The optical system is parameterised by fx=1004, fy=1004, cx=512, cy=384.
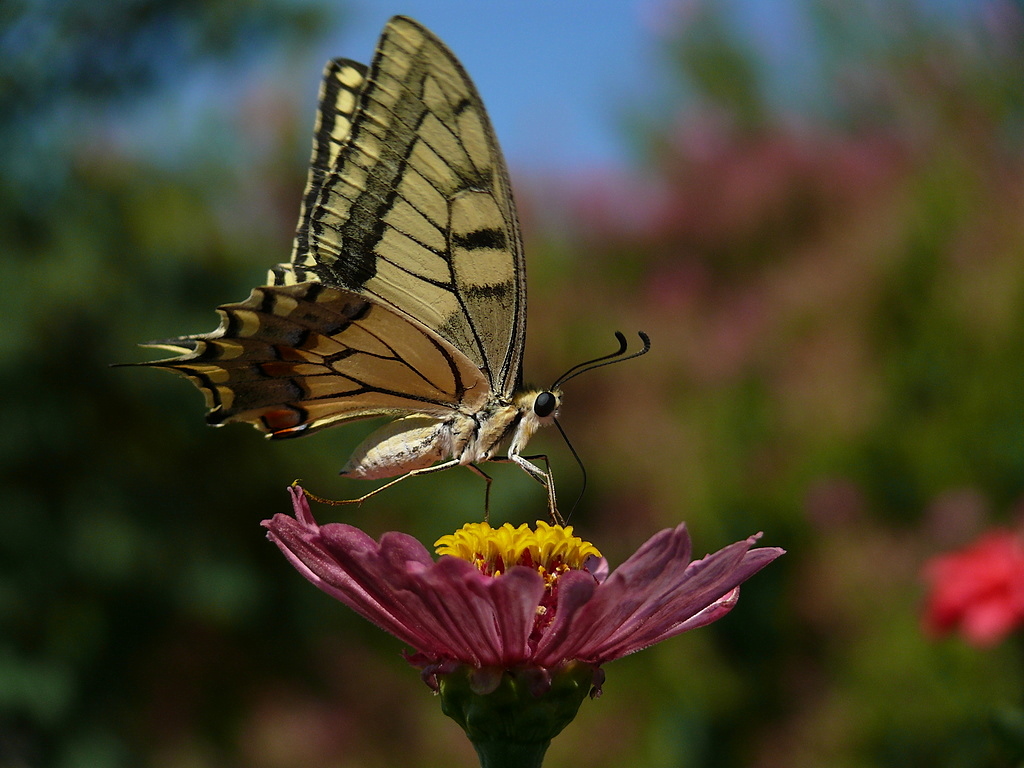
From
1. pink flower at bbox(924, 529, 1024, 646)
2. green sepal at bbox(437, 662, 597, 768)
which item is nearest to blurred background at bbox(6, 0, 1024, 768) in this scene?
pink flower at bbox(924, 529, 1024, 646)

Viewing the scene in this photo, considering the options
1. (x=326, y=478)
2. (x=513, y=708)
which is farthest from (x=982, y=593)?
(x=326, y=478)

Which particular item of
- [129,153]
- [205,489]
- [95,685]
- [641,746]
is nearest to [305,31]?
[129,153]

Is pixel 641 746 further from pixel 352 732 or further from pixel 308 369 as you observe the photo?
pixel 308 369

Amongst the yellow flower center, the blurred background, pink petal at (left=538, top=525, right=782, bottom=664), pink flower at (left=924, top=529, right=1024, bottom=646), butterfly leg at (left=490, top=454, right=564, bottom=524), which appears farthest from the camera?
the blurred background

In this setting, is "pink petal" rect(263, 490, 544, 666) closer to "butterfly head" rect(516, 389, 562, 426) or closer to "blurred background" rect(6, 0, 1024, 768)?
"butterfly head" rect(516, 389, 562, 426)

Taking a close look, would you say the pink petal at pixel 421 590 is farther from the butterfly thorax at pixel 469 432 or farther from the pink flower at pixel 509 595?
the butterfly thorax at pixel 469 432

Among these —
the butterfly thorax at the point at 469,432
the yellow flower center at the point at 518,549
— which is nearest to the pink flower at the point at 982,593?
the butterfly thorax at the point at 469,432
